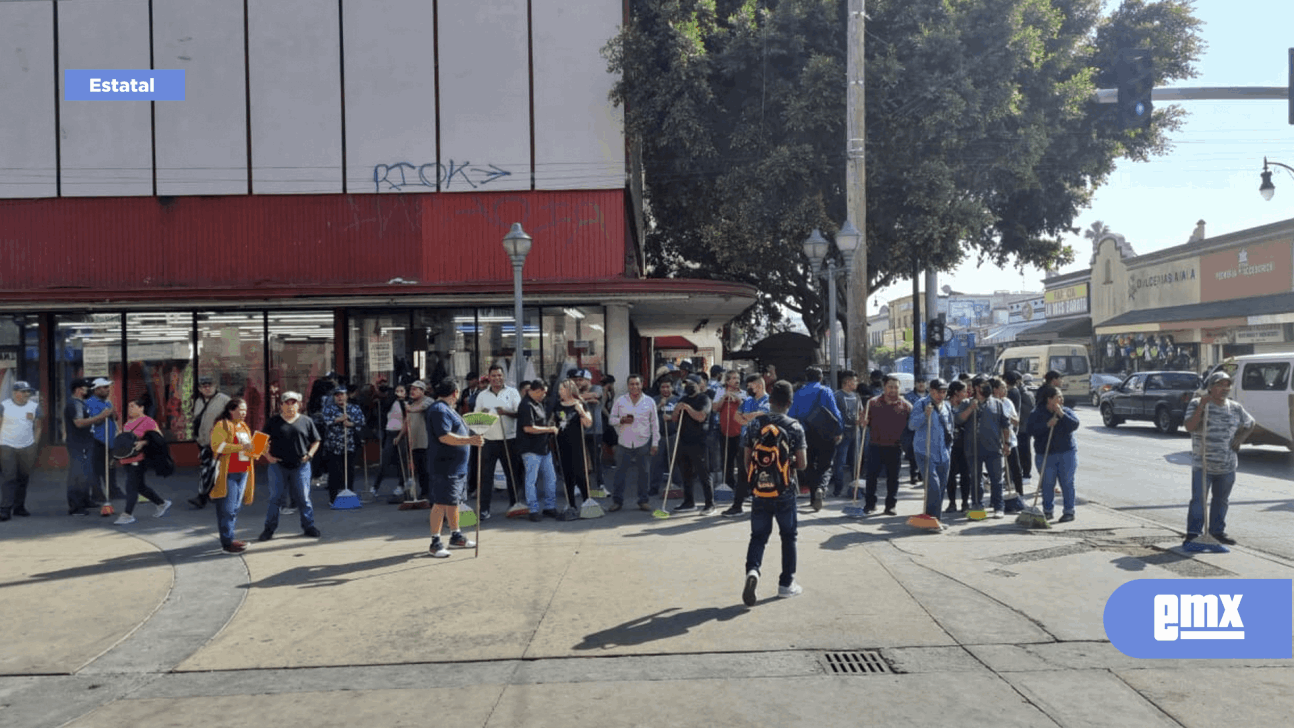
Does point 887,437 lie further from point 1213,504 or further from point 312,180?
point 312,180

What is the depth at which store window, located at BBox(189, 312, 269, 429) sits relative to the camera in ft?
57.2

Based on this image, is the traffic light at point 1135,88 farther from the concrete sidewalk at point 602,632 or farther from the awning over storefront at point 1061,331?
the awning over storefront at point 1061,331

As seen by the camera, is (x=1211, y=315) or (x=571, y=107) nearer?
(x=571, y=107)

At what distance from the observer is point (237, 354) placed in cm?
1748

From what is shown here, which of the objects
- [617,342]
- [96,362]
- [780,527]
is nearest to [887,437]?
[780,527]

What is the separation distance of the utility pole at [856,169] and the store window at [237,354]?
10.4 m

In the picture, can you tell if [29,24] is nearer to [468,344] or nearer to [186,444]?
[186,444]

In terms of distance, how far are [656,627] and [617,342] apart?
10.7 m

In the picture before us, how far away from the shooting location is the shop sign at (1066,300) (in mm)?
51469

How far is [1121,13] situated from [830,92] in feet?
30.8

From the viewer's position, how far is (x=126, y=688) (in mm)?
5938

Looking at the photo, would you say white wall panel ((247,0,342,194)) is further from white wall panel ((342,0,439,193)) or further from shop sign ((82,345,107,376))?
shop sign ((82,345,107,376))

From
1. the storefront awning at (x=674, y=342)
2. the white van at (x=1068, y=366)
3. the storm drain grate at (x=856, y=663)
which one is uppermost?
the storefront awning at (x=674, y=342)

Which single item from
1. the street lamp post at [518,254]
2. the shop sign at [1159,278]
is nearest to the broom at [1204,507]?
the street lamp post at [518,254]
